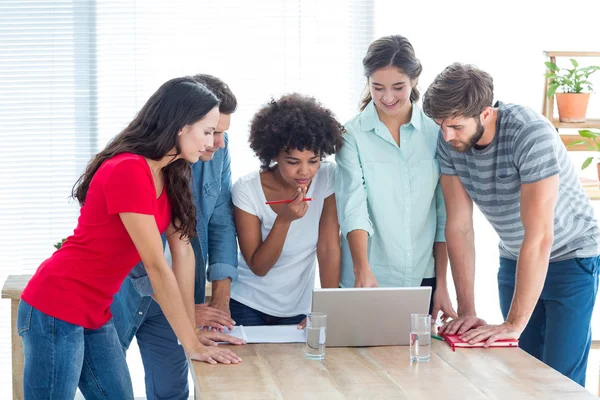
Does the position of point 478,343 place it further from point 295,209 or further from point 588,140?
point 588,140

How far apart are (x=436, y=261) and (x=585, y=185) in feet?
4.18

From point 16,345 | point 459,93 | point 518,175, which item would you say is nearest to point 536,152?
point 518,175

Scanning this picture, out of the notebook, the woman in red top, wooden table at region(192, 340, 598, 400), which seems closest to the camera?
wooden table at region(192, 340, 598, 400)

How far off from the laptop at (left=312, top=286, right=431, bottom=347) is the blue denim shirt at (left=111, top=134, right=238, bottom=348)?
544mm

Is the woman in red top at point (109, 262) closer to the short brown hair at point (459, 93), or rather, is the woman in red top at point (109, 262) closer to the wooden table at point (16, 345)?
the short brown hair at point (459, 93)

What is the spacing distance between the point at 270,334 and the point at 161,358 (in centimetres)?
56

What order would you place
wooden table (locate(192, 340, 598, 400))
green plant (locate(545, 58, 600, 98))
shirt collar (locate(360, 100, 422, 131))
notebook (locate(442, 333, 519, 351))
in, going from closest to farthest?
wooden table (locate(192, 340, 598, 400))
notebook (locate(442, 333, 519, 351))
shirt collar (locate(360, 100, 422, 131))
green plant (locate(545, 58, 600, 98))

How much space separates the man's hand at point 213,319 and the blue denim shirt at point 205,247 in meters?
0.19

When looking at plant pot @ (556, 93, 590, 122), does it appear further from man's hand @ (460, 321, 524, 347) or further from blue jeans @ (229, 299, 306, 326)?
blue jeans @ (229, 299, 306, 326)

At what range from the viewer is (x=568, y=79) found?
11.5 ft

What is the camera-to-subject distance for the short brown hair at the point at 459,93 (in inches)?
84.4

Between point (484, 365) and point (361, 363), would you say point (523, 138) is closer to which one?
point (484, 365)

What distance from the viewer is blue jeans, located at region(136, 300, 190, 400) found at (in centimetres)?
258

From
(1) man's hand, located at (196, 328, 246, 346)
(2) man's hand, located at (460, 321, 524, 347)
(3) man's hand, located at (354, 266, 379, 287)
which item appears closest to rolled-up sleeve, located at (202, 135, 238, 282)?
(1) man's hand, located at (196, 328, 246, 346)
